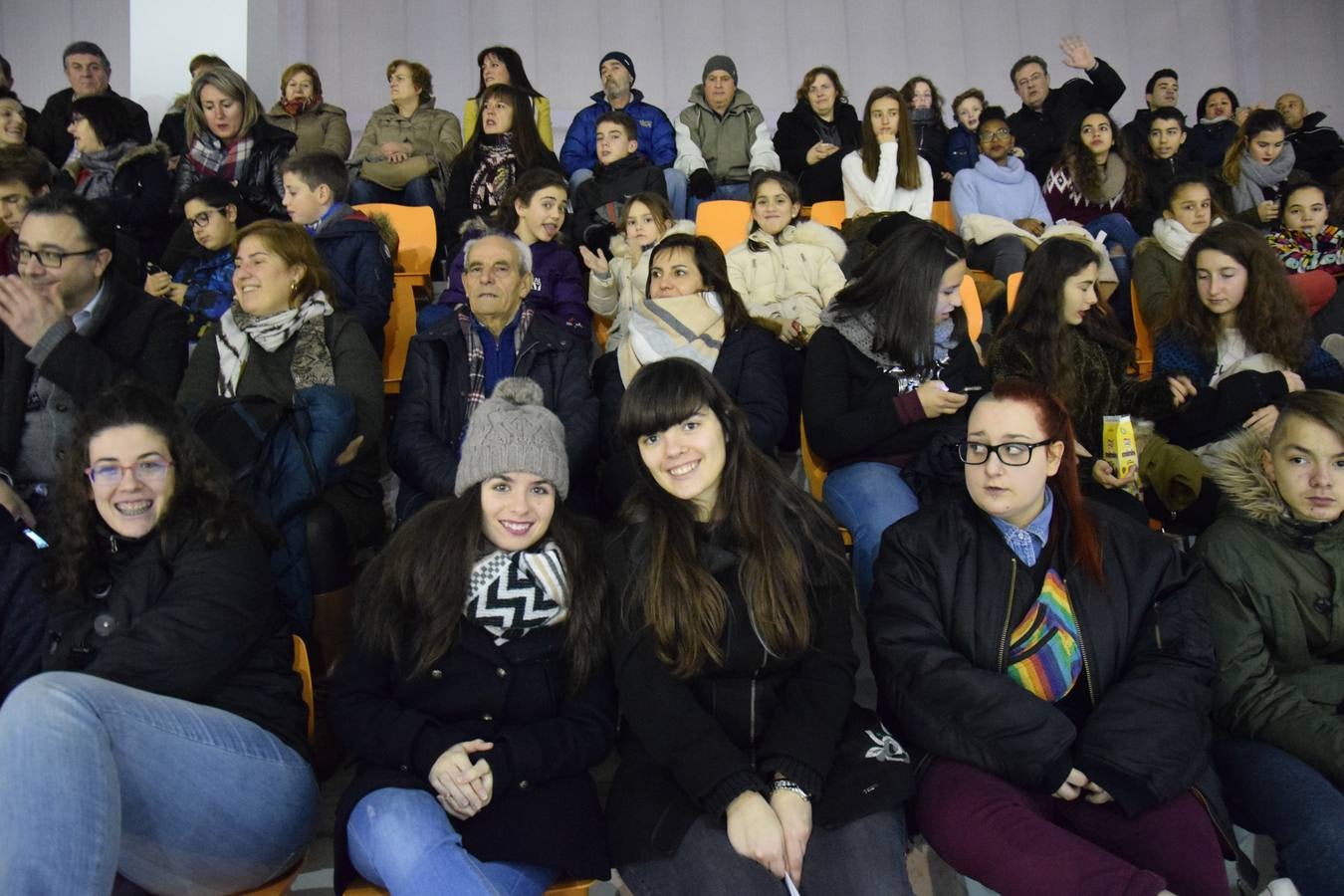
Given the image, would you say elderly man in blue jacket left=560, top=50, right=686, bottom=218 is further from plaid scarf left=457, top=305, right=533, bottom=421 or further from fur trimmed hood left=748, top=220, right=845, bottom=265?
plaid scarf left=457, top=305, right=533, bottom=421

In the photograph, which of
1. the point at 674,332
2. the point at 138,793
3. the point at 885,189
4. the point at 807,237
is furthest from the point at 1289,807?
the point at 885,189

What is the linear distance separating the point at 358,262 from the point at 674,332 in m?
1.28

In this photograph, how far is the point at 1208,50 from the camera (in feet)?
26.6

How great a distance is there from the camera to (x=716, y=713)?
1988mm

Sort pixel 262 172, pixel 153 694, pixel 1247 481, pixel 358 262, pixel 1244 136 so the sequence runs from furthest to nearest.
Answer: pixel 1244 136, pixel 262 172, pixel 358 262, pixel 1247 481, pixel 153 694

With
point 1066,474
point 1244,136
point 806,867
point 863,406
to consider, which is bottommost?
point 806,867

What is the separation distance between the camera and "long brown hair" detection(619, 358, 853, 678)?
1973 mm

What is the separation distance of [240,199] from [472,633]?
2480 mm

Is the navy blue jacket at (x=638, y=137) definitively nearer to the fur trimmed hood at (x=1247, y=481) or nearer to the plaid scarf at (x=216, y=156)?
the plaid scarf at (x=216, y=156)

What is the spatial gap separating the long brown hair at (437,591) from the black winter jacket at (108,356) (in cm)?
84

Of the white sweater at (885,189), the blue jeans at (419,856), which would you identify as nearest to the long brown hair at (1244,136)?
the white sweater at (885,189)

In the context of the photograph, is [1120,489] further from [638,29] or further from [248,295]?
[638,29]

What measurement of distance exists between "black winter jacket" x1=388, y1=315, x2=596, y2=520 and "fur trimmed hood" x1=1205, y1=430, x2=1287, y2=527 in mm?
1548

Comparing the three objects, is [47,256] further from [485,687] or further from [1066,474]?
[1066,474]
